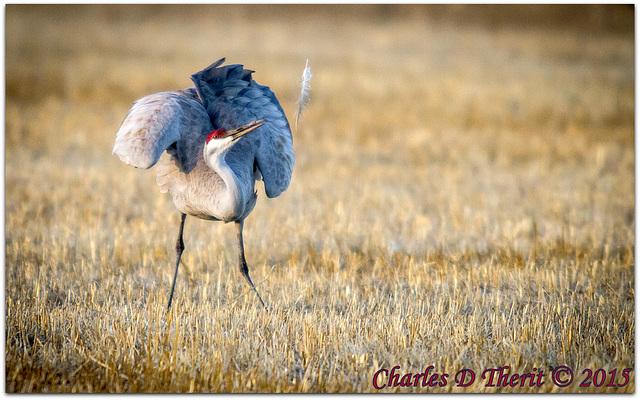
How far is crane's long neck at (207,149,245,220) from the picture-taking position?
16.5 ft

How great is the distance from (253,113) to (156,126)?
0.95 m

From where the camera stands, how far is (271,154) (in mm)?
5754

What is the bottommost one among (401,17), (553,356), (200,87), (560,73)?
(553,356)

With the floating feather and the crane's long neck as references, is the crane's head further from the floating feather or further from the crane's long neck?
the floating feather

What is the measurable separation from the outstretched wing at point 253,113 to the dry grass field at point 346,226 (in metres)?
0.87

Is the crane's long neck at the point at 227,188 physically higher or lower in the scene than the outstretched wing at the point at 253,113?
lower

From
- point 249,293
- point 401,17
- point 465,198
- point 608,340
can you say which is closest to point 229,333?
point 249,293

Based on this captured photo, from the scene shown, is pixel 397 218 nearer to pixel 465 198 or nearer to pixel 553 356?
pixel 465 198

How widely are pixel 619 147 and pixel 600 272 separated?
6.44m

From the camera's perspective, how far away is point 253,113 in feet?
19.7

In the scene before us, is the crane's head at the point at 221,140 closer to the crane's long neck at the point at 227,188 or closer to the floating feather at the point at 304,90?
the crane's long neck at the point at 227,188

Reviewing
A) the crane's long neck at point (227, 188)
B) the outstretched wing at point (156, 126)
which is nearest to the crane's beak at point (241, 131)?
the crane's long neck at point (227, 188)

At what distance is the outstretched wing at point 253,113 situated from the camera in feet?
18.7

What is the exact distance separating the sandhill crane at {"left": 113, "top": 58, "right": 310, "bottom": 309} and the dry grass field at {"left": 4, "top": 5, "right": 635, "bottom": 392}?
0.66m
